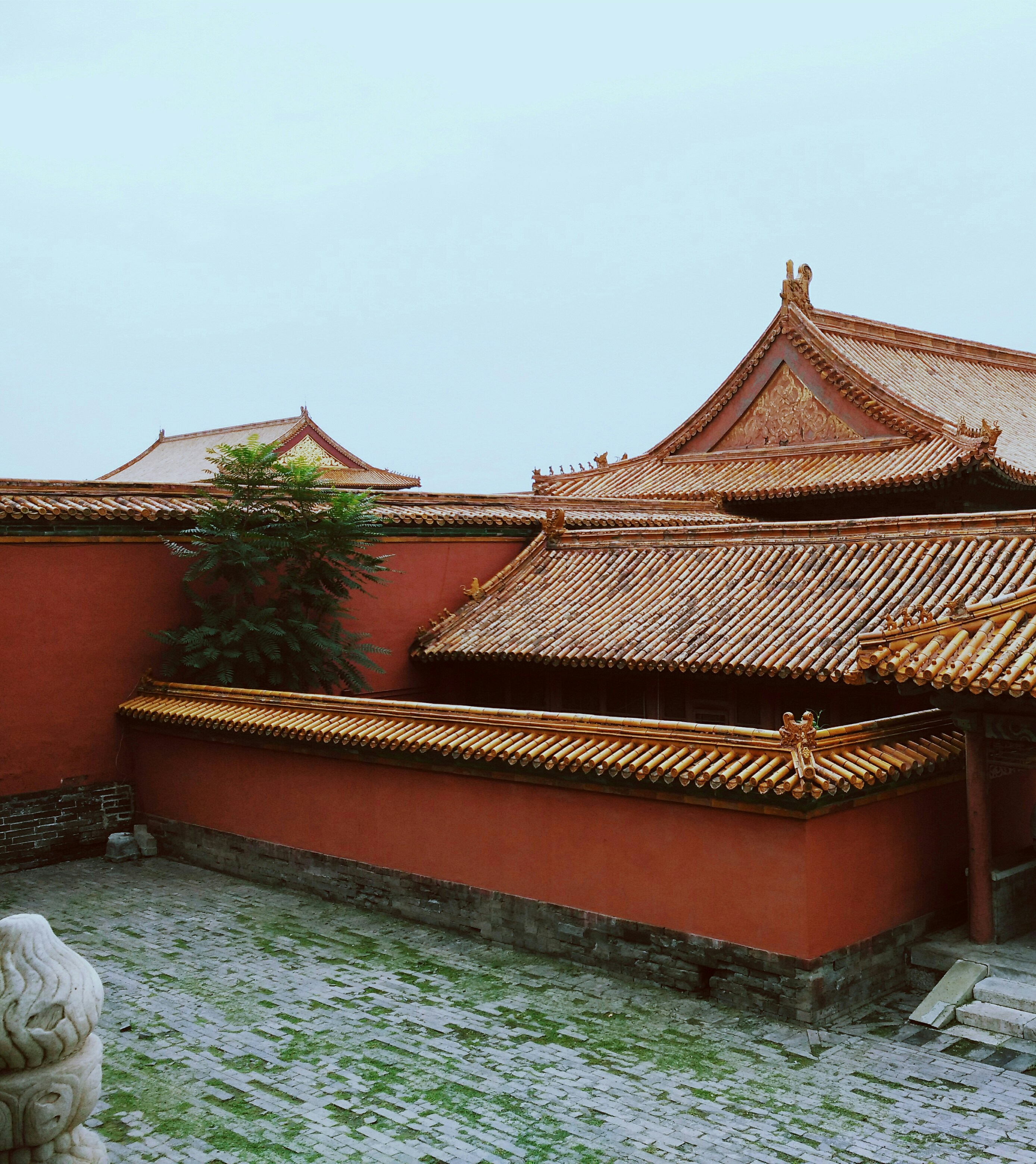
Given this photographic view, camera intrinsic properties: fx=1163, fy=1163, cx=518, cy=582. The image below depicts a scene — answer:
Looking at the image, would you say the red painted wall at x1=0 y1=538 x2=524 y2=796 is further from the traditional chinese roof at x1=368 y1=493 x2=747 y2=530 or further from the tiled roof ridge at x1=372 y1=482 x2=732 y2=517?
the tiled roof ridge at x1=372 y1=482 x2=732 y2=517

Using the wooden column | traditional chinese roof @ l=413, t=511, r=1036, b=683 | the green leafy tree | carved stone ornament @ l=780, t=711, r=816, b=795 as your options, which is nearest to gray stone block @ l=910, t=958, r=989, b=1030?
the wooden column

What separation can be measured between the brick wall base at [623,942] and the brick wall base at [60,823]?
229 centimetres

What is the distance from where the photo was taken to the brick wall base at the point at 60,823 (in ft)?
41.5

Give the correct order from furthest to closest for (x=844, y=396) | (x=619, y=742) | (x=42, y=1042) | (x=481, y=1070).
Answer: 1. (x=844, y=396)
2. (x=619, y=742)
3. (x=481, y=1070)
4. (x=42, y=1042)

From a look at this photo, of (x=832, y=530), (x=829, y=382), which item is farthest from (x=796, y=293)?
(x=832, y=530)

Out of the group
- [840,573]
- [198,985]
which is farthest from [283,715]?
[840,573]

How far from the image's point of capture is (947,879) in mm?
9664

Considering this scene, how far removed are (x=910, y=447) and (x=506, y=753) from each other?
10.2 meters

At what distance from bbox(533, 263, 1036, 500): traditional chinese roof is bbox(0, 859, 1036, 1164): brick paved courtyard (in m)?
9.92

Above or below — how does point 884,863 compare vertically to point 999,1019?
above

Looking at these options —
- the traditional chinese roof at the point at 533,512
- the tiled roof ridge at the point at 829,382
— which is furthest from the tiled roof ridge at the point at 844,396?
the traditional chinese roof at the point at 533,512

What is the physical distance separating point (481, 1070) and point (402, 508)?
30.6 feet

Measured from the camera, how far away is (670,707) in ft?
44.0

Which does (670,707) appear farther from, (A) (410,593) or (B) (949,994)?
(B) (949,994)
